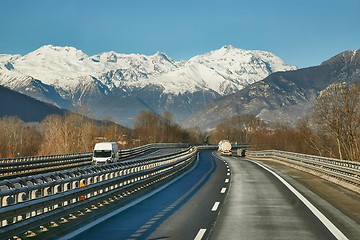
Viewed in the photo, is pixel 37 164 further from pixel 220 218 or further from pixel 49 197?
pixel 49 197

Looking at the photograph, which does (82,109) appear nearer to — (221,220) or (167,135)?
(167,135)

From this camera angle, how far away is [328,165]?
27141 mm

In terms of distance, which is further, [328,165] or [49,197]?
[328,165]

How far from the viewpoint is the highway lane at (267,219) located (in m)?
10.9

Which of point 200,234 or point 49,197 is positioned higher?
point 49,197

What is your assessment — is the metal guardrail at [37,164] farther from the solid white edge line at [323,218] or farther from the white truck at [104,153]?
the solid white edge line at [323,218]

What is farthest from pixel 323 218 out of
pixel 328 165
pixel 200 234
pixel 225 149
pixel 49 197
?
pixel 225 149

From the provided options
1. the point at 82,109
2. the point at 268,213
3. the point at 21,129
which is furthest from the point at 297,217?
the point at 21,129

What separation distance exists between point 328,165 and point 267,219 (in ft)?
49.4

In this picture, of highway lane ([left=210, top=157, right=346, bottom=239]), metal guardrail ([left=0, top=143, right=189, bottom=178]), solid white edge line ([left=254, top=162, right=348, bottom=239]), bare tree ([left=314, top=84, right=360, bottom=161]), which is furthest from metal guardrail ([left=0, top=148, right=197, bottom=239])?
bare tree ([left=314, top=84, right=360, bottom=161])

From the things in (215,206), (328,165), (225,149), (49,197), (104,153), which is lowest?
(215,206)

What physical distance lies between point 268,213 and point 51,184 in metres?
6.09

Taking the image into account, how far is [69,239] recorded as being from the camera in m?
10.1

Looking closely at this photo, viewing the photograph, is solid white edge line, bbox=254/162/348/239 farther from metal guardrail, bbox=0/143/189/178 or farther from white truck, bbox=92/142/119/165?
white truck, bbox=92/142/119/165
